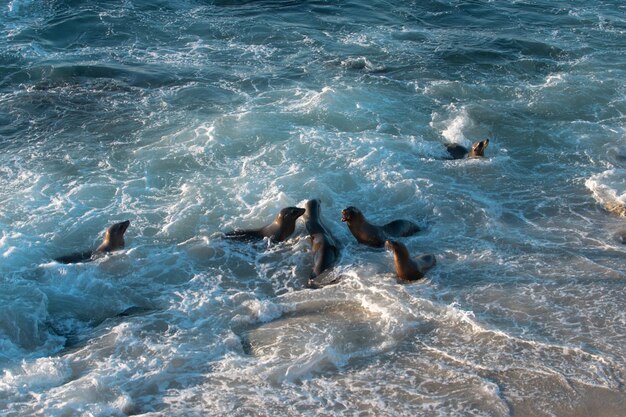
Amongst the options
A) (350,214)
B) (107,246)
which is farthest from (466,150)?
(107,246)

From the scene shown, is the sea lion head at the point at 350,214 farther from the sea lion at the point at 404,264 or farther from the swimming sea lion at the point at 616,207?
the swimming sea lion at the point at 616,207

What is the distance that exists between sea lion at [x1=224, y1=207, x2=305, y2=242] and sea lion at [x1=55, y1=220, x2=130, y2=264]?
1503mm

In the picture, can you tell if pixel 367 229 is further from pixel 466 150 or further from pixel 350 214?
pixel 466 150

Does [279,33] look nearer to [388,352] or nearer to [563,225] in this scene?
[563,225]

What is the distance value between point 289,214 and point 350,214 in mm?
923

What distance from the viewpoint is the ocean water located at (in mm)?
8375

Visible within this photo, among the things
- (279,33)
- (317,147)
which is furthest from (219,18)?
(317,147)

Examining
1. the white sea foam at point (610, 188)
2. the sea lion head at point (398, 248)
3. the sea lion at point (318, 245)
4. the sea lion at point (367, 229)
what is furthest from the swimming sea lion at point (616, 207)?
the sea lion at point (318, 245)

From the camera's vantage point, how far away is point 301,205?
12320 millimetres

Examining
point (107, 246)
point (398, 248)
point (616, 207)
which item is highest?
point (398, 248)

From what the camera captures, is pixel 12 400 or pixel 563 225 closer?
pixel 12 400

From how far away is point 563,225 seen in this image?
1184cm

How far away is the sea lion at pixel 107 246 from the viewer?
10.9 m

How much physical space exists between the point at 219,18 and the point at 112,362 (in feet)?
46.8
